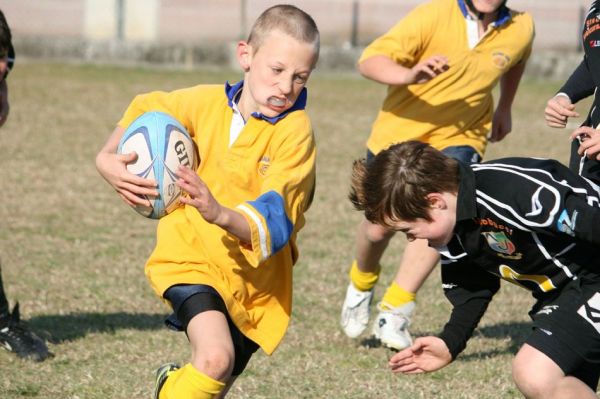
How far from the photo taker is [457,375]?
5.54 meters

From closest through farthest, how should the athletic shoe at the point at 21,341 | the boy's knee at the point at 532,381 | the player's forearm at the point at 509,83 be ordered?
1. the boy's knee at the point at 532,381
2. the athletic shoe at the point at 21,341
3. the player's forearm at the point at 509,83

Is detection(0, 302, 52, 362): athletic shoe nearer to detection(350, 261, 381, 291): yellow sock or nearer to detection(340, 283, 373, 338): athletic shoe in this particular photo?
detection(340, 283, 373, 338): athletic shoe

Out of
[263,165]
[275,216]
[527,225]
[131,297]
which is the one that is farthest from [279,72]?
[131,297]

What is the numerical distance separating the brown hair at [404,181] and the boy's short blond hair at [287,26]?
55 cm

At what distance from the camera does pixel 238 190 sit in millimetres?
4195

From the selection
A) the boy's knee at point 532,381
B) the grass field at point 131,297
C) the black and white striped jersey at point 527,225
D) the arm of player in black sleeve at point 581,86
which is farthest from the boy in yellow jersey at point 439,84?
the boy's knee at point 532,381

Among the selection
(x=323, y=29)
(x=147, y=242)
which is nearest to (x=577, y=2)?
(x=323, y=29)

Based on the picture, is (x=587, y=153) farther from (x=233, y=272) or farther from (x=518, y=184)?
(x=233, y=272)

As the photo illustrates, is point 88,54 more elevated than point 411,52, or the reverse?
point 411,52

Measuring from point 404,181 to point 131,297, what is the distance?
3485 millimetres

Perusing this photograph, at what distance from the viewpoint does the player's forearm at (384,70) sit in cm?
592

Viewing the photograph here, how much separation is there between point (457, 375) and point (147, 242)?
3.62 m

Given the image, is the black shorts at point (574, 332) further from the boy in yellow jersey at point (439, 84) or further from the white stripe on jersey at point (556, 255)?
the boy in yellow jersey at point (439, 84)

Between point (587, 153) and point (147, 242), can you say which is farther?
point (147, 242)
